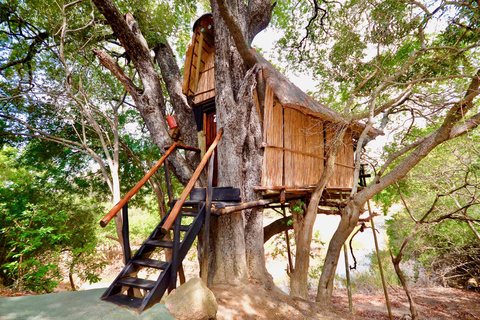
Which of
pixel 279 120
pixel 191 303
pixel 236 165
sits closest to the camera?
pixel 191 303

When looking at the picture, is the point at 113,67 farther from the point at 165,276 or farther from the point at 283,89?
the point at 165,276

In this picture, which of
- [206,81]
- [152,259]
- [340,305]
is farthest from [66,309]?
[340,305]

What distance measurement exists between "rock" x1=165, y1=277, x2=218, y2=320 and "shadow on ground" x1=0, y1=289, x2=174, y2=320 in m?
0.09

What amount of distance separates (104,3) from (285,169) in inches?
209

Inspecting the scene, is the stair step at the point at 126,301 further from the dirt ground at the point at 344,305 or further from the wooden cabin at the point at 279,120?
the wooden cabin at the point at 279,120

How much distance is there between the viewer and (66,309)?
2.47 meters

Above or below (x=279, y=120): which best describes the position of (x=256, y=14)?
above

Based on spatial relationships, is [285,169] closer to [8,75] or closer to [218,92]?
[218,92]

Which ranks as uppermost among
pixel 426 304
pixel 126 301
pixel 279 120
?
pixel 279 120

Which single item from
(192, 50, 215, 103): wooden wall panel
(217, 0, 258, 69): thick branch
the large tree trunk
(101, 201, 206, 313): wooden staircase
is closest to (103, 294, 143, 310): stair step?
(101, 201, 206, 313): wooden staircase

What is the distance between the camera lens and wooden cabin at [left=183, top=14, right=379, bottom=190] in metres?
5.07

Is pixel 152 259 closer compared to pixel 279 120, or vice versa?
pixel 152 259

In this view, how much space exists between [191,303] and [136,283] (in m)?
0.82

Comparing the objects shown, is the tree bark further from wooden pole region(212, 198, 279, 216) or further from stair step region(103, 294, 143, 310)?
stair step region(103, 294, 143, 310)
